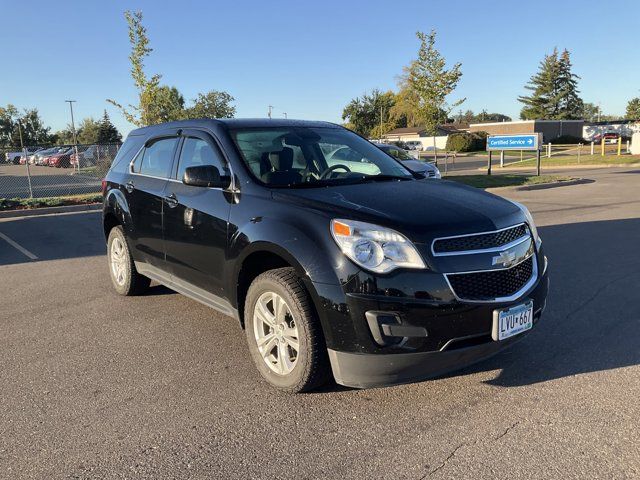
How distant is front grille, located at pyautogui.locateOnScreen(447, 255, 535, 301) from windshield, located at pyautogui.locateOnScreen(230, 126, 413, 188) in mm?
1306

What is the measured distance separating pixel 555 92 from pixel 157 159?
304 feet

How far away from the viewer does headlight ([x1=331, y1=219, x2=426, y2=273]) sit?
9.84 feet

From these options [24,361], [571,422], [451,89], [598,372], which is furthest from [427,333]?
[451,89]

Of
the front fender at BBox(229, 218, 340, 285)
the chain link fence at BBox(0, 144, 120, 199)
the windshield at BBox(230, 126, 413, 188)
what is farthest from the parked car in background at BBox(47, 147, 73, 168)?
the front fender at BBox(229, 218, 340, 285)

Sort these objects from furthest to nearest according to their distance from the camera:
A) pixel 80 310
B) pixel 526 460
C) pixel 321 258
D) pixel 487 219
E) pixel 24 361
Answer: pixel 80 310
pixel 24 361
pixel 487 219
pixel 321 258
pixel 526 460

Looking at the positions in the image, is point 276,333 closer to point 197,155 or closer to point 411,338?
point 411,338

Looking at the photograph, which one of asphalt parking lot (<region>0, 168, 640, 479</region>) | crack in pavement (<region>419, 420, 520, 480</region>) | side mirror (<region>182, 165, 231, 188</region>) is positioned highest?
side mirror (<region>182, 165, 231, 188</region>)

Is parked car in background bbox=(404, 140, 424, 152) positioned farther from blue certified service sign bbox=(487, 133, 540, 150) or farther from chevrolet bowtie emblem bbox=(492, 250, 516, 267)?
chevrolet bowtie emblem bbox=(492, 250, 516, 267)

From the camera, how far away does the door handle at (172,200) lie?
14.6 feet

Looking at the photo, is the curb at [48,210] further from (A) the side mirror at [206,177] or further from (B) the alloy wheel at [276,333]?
(B) the alloy wheel at [276,333]

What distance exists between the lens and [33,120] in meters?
87.4

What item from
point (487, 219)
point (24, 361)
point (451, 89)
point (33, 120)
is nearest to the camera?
point (487, 219)

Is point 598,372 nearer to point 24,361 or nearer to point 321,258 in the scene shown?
point 321,258

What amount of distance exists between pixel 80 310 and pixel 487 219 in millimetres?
4196
